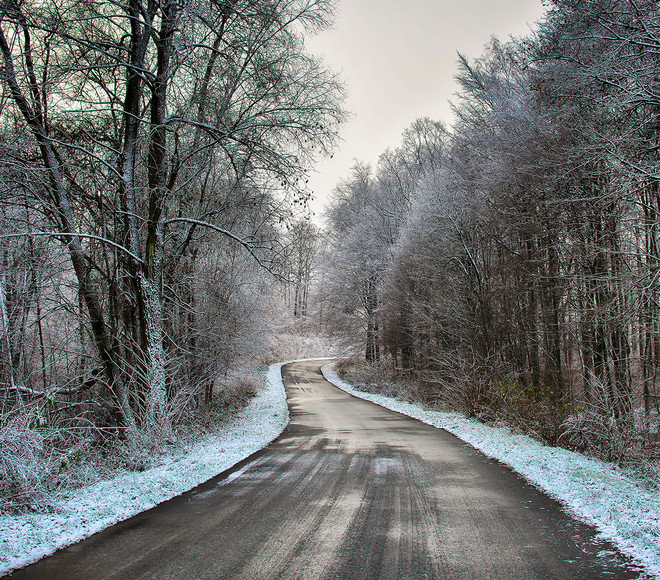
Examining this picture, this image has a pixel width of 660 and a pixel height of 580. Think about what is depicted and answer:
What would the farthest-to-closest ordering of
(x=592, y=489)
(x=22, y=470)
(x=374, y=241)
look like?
(x=374, y=241)
(x=592, y=489)
(x=22, y=470)

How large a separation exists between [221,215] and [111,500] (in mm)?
9055

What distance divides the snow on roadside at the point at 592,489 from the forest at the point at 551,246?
537 mm

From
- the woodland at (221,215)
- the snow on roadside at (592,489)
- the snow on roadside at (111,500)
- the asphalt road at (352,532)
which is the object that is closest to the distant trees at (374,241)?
the woodland at (221,215)

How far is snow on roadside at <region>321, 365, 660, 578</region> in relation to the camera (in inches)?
151

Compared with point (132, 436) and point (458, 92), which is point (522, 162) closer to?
point (458, 92)

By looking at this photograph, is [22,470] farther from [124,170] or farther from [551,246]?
[551,246]

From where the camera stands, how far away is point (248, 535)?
3.97m

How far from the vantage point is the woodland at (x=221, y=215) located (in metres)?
7.15

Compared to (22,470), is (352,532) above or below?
below

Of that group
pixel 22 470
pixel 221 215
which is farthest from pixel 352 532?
pixel 221 215

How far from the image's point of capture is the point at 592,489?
5.16 m

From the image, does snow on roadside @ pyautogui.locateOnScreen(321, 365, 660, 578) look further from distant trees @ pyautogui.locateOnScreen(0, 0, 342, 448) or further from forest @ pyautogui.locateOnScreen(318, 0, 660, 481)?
distant trees @ pyautogui.locateOnScreen(0, 0, 342, 448)

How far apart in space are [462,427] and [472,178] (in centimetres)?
860

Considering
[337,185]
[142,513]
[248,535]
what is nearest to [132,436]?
[142,513]
